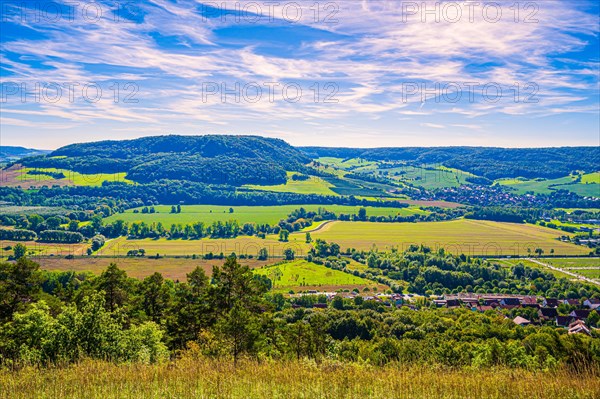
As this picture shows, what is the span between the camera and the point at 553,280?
77.4 m

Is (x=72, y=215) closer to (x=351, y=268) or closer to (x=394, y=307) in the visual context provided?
(x=351, y=268)

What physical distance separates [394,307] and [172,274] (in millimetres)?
36711

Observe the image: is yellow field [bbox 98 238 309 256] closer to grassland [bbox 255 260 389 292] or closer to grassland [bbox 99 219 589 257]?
grassland [bbox 99 219 589 257]

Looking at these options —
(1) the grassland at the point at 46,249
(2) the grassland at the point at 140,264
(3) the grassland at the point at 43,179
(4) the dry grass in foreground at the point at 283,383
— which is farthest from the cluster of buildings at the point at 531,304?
(3) the grassland at the point at 43,179

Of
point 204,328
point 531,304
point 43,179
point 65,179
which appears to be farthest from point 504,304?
point 43,179

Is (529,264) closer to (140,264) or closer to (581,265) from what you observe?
(581,265)

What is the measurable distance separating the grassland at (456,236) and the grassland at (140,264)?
36.6m

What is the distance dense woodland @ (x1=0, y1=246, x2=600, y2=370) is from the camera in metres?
13.6

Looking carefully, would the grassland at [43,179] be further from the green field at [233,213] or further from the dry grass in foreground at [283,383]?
the dry grass in foreground at [283,383]

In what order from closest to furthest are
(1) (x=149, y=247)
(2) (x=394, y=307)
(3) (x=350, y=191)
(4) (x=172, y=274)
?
(2) (x=394, y=307)
(4) (x=172, y=274)
(1) (x=149, y=247)
(3) (x=350, y=191)

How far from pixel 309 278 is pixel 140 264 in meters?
31.8

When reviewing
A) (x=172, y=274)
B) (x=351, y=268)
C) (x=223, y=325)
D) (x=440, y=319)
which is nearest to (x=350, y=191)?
(x=351, y=268)

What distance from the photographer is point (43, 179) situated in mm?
182375

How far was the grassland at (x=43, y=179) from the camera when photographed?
173500mm
